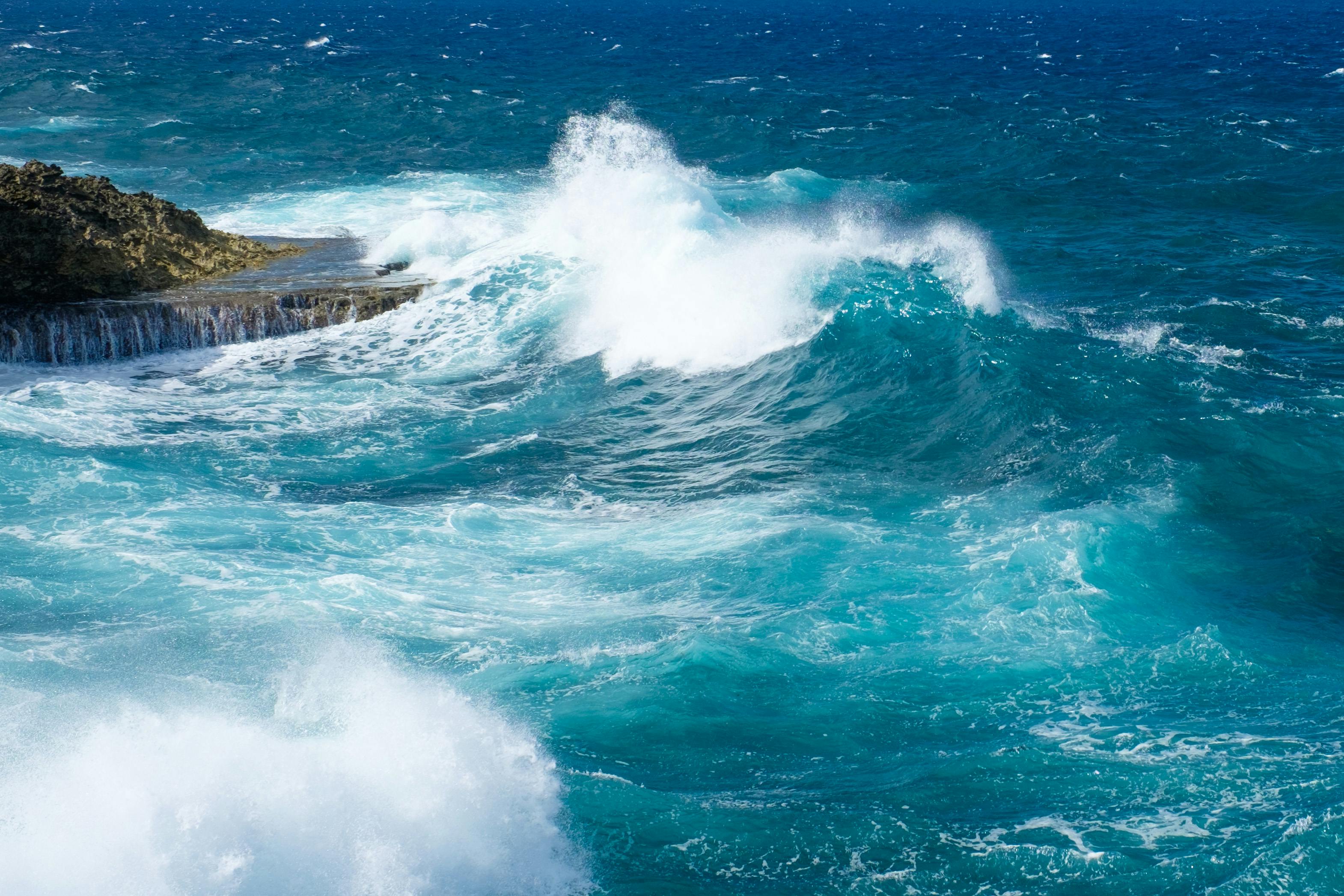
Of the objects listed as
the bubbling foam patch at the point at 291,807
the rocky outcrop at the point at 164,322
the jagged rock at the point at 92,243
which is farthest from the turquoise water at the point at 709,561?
the jagged rock at the point at 92,243

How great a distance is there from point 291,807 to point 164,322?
12980 mm

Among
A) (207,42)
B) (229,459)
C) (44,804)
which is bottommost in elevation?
(44,804)

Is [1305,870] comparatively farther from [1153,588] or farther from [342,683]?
[342,683]

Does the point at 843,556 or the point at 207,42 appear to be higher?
the point at 207,42

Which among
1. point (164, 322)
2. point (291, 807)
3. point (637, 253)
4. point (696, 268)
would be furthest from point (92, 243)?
point (291, 807)

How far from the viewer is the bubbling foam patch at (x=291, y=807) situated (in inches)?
295

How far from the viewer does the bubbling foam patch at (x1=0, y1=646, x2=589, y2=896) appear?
295 inches

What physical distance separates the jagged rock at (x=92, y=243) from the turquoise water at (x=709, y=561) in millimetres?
1947

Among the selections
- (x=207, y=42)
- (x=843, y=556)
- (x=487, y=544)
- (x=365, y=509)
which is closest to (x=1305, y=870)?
(x=843, y=556)

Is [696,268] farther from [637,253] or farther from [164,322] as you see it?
[164,322]

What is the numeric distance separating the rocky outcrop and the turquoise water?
456 mm

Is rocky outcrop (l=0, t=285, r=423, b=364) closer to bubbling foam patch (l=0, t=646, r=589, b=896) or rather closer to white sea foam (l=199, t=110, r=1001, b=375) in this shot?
white sea foam (l=199, t=110, r=1001, b=375)

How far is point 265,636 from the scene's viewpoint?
10.3 metres

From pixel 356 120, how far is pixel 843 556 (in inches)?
1323
